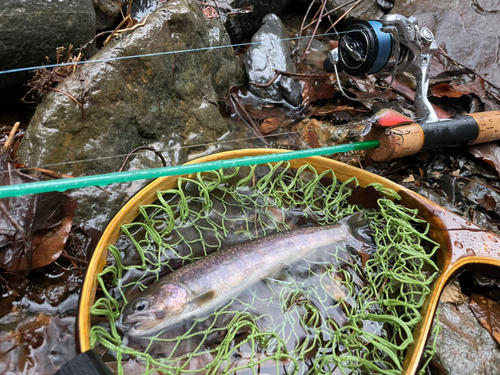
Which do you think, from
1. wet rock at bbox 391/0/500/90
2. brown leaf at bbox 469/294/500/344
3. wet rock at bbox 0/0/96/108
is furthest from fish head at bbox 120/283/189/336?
wet rock at bbox 391/0/500/90

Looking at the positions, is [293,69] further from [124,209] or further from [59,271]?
[59,271]

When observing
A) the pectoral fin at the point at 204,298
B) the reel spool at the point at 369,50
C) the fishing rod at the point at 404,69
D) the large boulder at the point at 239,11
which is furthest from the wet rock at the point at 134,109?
the fishing rod at the point at 404,69

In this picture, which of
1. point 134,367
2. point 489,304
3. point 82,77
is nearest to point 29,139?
point 82,77

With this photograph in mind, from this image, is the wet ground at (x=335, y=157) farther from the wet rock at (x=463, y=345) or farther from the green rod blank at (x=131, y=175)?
the green rod blank at (x=131, y=175)

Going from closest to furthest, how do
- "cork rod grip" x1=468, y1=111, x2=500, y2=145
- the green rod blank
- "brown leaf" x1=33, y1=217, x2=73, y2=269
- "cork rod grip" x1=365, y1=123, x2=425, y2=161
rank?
the green rod blank, "brown leaf" x1=33, y1=217, x2=73, y2=269, "cork rod grip" x1=365, y1=123, x2=425, y2=161, "cork rod grip" x1=468, y1=111, x2=500, y2=145

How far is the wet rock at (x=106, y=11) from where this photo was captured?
3444mm

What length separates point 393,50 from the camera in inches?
113

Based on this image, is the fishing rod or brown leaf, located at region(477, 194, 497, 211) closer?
the fishing rod

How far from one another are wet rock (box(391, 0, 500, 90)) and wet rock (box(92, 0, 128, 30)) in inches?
151

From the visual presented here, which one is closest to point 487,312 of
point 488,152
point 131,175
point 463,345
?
point 463,345

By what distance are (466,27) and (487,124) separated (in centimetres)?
259

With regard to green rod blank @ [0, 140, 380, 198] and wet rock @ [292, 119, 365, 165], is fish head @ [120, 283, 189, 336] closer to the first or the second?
green rod blank @ [0, 140, 380, 198]

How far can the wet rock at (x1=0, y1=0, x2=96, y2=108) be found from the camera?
241 cm

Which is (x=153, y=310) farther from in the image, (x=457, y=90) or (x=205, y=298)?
(x=457, y=90)
